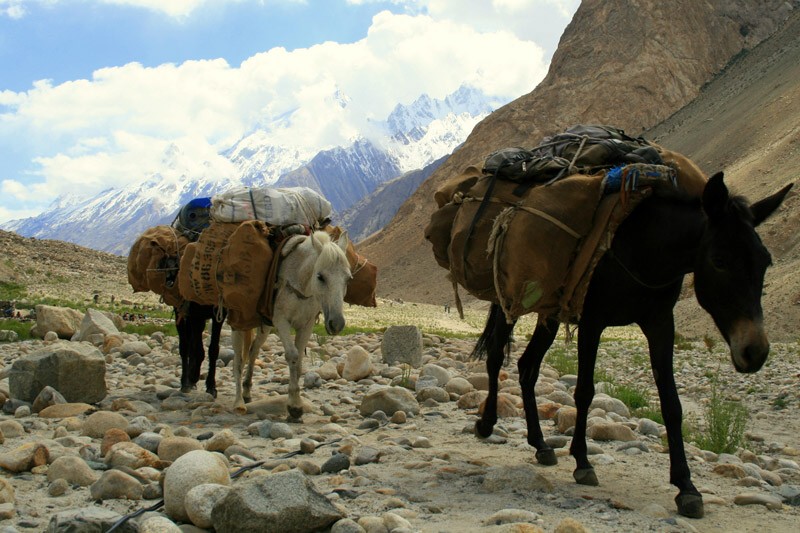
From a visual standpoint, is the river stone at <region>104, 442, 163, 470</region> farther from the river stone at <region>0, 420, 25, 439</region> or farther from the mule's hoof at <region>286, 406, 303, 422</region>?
the mule's hoof at <region>286, 406, 303, 422</region>

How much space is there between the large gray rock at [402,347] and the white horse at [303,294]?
4.24 metres

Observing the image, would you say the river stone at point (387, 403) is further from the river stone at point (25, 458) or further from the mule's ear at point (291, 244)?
the river stone at point (25, 458)

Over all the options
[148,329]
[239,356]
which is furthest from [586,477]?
[148,329]

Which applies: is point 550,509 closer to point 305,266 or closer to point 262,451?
point 262,451

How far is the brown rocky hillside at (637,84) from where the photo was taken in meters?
67.6

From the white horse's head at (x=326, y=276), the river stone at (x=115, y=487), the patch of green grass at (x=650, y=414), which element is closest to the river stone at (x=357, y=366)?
the white horse's head at (x=326, y=276)

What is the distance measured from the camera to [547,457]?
19.5 ft

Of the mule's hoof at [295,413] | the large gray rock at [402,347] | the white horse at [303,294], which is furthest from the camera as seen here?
the large gray rock at [402,347]

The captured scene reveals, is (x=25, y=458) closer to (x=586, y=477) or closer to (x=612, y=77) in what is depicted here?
(x=586, y=477)

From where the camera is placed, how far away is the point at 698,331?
22188 mm

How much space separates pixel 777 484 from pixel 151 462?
4.73 metres

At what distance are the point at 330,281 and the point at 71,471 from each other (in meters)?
3.30

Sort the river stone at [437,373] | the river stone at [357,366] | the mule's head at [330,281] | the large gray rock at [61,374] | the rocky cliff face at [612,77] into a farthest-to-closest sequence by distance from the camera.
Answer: the rocky cliff face at [612,77] < the river stone at [357,366] < the river stone at [437,373] < the large gray rock at [61,374] < the mule's head at [330,281]

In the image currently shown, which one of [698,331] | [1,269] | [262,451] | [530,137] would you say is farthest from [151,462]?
[530,137]
